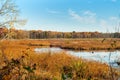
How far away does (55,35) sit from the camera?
16288 cm

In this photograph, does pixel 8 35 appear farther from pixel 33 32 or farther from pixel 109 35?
pixel 33 32

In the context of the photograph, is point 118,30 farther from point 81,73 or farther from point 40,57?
point 40,57

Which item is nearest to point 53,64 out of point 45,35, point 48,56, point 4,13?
point 48,56

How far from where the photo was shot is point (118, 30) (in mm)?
6293

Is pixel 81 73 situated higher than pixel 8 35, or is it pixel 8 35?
pixel 8 35

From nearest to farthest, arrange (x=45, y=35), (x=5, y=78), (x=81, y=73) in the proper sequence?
(x=5, y=78)
(x=81, y=73)
(x=45, y=35)

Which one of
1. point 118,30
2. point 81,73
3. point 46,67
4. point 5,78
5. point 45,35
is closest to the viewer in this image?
point 118,30

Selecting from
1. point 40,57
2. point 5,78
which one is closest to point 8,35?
point 40,57

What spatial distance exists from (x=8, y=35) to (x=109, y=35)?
18371 mm

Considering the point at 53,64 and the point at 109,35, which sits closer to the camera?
the point at 109,35

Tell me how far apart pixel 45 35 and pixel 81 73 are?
141561 mm

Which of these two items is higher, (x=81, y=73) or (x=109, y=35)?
(x=109, y=35)

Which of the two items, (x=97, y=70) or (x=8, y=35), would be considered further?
(x=8, y=35)

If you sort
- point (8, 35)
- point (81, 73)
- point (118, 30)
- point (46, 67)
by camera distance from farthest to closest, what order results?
point (8, 35)
point (46, 67)
point (81, 73)
point (118, 30)
